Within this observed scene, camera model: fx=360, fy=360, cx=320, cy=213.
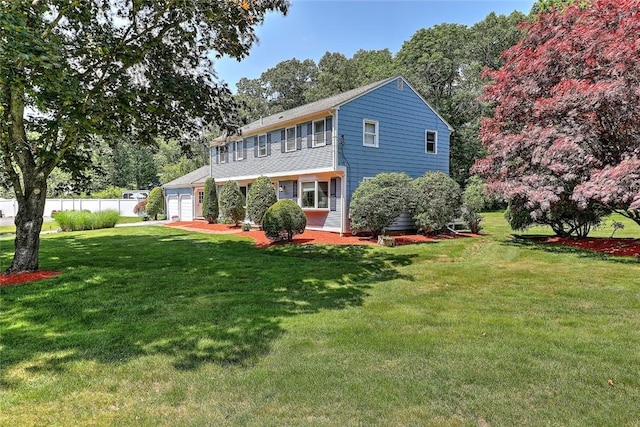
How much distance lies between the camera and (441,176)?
14.0 meters

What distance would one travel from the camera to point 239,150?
67.7 feet

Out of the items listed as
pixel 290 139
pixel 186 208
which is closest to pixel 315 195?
pixel 290 139

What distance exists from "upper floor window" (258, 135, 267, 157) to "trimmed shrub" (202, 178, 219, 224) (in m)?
3.92

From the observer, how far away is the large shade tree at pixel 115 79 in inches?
260

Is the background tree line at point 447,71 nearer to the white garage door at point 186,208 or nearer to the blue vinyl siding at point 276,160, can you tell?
the white garage door at point 186,208

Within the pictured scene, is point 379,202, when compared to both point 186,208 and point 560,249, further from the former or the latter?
point 186,208

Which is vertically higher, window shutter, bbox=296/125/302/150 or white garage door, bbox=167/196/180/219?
window shutter, bbox=296/125/302/150

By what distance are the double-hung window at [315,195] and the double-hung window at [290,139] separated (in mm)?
1841

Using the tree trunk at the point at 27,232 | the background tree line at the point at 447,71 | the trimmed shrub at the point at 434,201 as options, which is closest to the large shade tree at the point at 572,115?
the trimmed shrub at the point at 434,201

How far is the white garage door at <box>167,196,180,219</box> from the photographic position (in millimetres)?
25844

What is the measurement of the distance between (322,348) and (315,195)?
12312mm

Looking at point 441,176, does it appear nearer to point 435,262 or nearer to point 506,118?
point 506,118

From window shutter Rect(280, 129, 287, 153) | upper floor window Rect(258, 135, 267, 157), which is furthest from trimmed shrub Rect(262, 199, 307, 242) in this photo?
upper floor window Rect(258, 135, 267, 157)

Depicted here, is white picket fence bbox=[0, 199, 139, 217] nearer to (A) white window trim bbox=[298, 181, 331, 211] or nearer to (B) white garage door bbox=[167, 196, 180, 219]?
(B) white garage door bbox=[167, 196, 180, 219]
